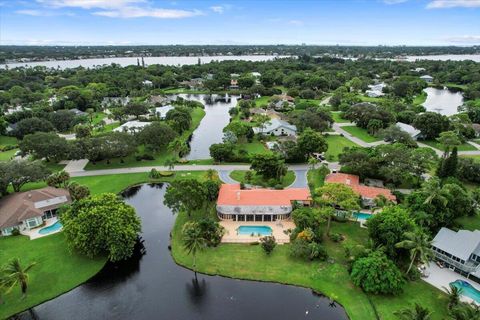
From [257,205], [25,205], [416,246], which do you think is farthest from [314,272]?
[25,205]

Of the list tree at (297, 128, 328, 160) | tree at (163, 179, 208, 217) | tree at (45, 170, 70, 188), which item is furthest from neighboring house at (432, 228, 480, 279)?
tree at (45, 170, 70, 188)

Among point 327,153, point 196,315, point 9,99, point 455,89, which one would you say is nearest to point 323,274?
point 196,315

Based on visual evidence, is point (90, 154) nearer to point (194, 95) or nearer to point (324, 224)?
point (324, 224)

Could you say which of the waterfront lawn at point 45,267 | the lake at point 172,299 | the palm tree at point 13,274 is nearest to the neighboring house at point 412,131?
the lake at point 172,299

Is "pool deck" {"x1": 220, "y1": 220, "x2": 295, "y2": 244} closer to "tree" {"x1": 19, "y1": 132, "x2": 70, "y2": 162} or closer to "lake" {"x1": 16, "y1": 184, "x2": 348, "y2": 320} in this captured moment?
"lake" {"x1": 16, "y1": 184, "x2": 348, "y2": 320}

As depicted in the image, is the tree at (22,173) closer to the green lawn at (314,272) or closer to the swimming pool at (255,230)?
the green lawn at (314,272)

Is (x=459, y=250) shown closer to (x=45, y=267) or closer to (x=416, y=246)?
(x=416, y=246)

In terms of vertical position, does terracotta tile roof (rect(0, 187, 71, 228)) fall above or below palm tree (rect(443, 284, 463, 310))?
above
